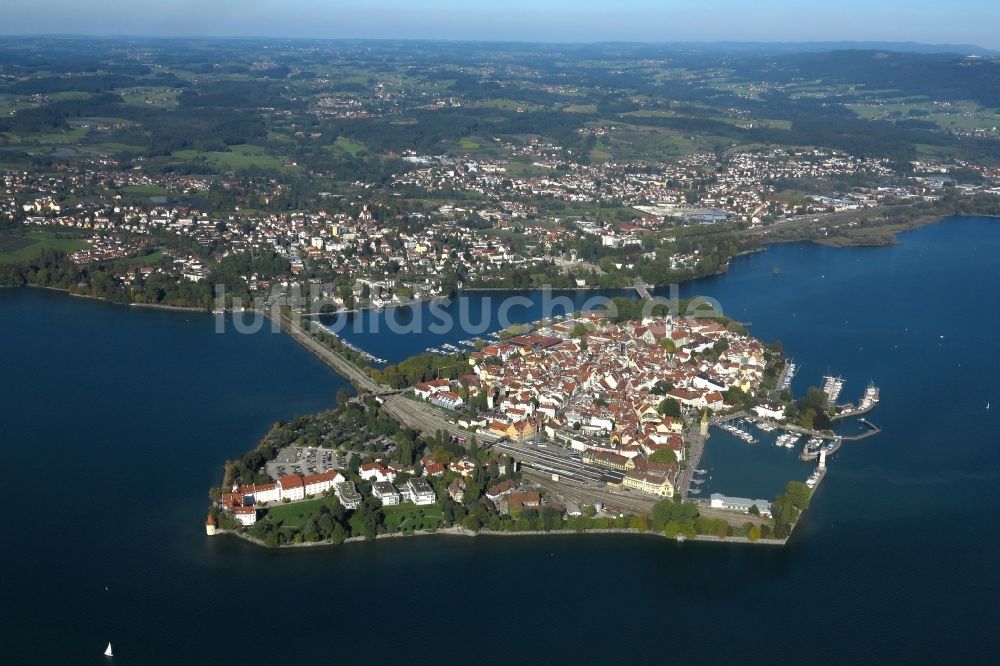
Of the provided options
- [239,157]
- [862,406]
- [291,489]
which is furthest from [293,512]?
[239,157]

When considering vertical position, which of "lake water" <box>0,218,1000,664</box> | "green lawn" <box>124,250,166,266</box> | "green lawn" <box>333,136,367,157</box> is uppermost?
"green lawn" <box>333,136,367,157</box>

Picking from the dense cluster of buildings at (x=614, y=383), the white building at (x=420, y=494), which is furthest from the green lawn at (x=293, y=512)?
the dense cluster of buildings at (x=614, y=383)

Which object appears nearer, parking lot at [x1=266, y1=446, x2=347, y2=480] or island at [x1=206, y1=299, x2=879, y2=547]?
island at [x1=206, y1=299, x2=879, y2=547]

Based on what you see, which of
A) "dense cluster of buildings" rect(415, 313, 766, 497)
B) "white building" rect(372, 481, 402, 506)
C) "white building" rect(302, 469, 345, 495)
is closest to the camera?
"white building" rect(372, 481, 402, 506)

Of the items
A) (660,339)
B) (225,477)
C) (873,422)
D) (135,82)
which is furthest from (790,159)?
(135,82)

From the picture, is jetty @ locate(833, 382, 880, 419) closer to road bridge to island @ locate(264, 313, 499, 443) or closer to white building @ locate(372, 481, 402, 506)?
road bridge to island @ locate(264, 313, 499, 443)

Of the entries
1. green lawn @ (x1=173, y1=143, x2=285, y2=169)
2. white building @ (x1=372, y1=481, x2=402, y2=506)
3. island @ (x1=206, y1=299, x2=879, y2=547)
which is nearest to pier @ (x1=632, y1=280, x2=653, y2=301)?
island @ (x1=206, y1=299, x2=879, y2=547)

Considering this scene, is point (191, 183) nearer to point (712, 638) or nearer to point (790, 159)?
point (790, 159)

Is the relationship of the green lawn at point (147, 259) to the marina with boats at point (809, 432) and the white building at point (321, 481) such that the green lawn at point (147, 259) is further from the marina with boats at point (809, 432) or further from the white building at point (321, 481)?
the marina with boats at point (809, 432)
